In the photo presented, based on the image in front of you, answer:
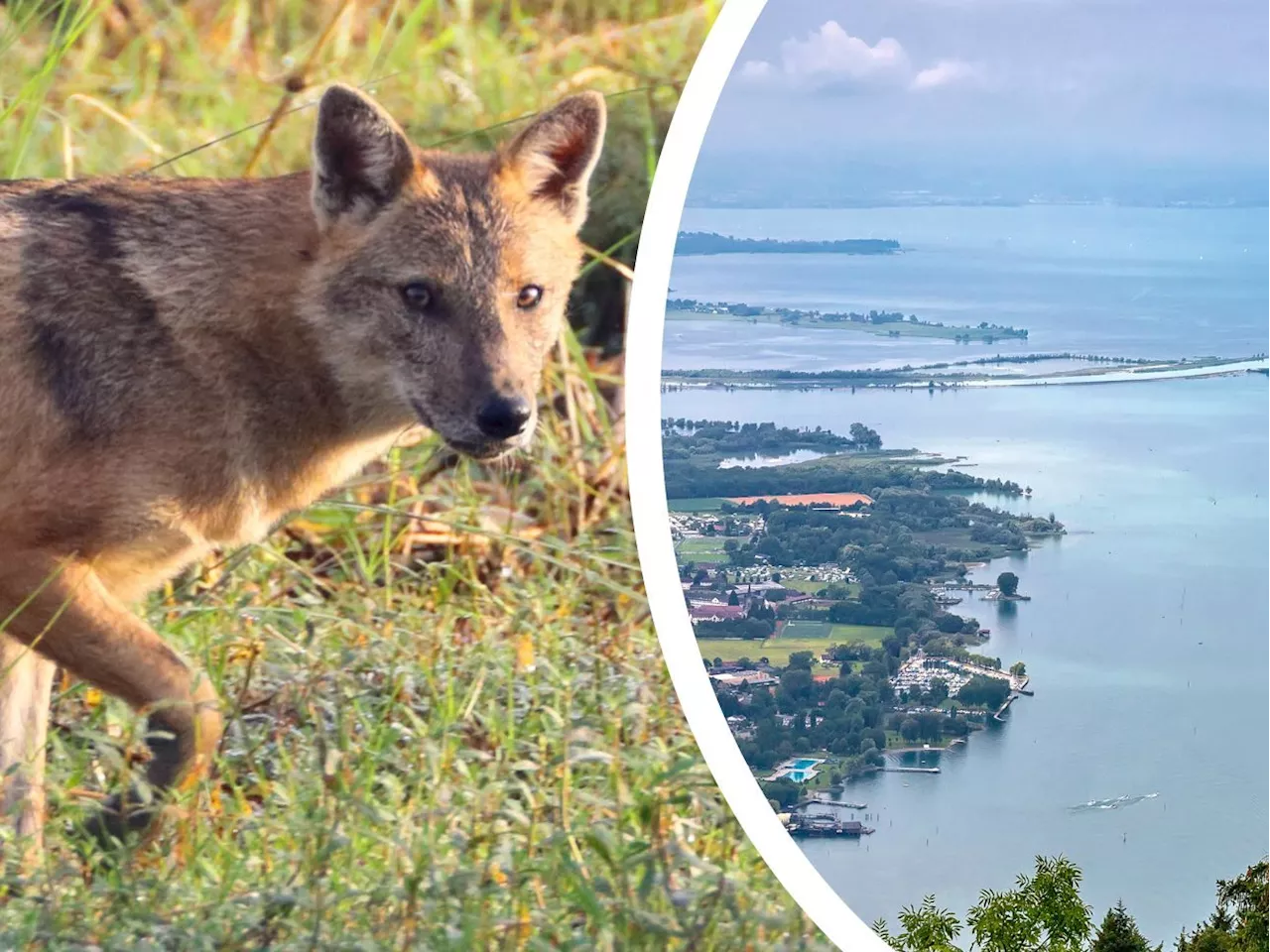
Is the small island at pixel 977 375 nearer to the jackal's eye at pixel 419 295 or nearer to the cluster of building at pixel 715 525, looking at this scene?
the cluster of building at pixel 715 525

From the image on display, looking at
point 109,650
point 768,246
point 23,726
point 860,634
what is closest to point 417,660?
point 23,726

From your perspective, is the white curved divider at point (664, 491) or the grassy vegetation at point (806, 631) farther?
the grassy vegetation at point (806, 631)

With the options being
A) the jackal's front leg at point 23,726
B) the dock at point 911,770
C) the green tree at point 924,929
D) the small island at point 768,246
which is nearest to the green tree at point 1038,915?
the green tree at point 924,929

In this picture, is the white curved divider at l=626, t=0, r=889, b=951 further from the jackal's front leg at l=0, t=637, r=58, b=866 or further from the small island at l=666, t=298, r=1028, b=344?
the jackal's front leg at l=0, t=637, r=58, b=866

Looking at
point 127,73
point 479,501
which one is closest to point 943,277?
→ point 479,501

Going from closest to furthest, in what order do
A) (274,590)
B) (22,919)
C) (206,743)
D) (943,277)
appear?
(22,919), (206,743), (943,277), (274,590)

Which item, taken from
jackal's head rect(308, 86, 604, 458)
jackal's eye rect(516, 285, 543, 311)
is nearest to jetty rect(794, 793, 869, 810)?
jackal's head rect(308, 86, 604, 458)

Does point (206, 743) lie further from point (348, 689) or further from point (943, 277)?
point (943, 277)
